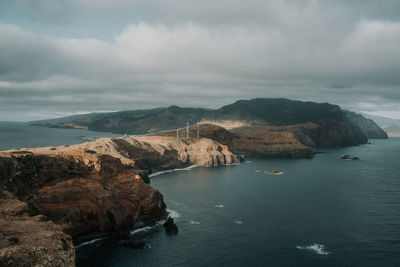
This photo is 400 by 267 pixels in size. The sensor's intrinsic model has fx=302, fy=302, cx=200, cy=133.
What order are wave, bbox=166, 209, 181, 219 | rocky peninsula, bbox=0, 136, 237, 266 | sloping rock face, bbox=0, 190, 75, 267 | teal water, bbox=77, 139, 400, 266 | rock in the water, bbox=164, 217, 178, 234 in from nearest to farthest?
sloping rock face, bbox=0, 190, 75, 267, rocky peninsula, bbox=0, 136, 237, 266, teal water, bbox=77, 139, 400, 266, rock in the water, bbox=164, 217, 178, 234, wave, bbox=166, 209, 181, 219

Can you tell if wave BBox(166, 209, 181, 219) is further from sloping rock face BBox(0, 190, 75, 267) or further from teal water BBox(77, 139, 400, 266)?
sloping rock face BBox(0, 190, 75, 267)

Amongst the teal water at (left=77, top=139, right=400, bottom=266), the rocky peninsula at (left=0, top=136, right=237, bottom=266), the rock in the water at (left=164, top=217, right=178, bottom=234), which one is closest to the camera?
the rocky peninsula at (left=0, top=136, right=237, bottom=266)

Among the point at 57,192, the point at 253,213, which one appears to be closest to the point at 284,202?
the point at 253,213

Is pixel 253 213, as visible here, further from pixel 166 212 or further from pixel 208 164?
pixel 208 164

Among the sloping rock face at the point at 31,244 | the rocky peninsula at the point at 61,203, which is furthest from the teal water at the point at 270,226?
the sloping rock face at the point at 31,244

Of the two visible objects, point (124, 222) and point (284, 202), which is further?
point (284, 202)

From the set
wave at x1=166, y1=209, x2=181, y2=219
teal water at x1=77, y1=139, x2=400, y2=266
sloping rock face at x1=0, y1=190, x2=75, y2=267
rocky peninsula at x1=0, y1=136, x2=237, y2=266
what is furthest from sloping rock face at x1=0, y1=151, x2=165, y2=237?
sloping rock face at x1=0, y1=190, x2=75, y2=267

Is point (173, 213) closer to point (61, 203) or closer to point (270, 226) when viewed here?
point (270, 226)
